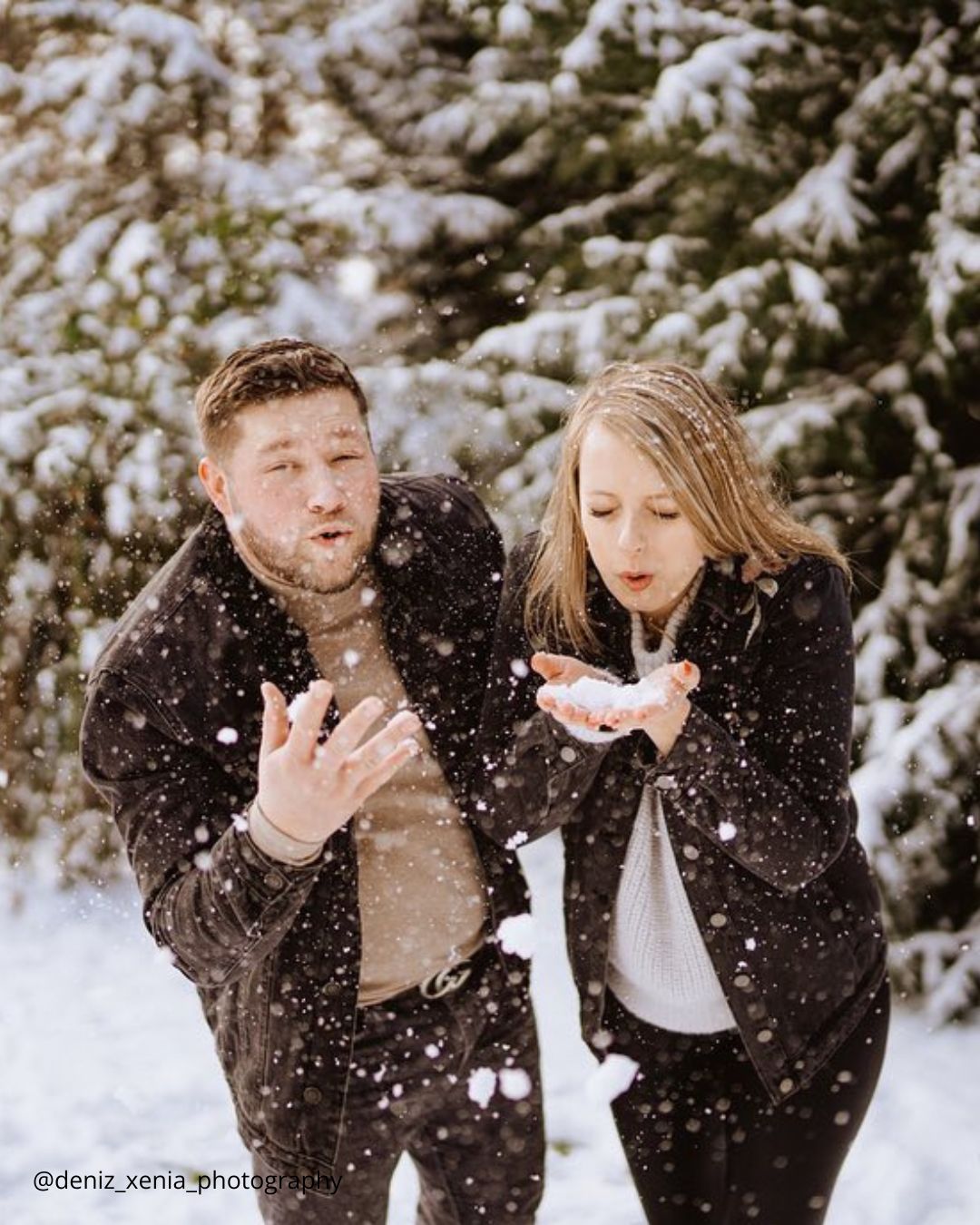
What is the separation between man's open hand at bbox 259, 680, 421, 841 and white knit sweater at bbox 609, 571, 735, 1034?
449 millimetres

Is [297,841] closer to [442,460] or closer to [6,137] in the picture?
[442,460]

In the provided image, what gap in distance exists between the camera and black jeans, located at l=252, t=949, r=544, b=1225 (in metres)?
2.14

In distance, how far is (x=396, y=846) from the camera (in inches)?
82.7

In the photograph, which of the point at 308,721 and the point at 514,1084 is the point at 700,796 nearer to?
the point at 308,721

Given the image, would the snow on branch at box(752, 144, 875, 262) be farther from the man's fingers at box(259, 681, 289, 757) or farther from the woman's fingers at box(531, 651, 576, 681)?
the man's fingers at box(259, 681, 289, 757)

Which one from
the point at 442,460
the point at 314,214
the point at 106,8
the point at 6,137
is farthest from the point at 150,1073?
the point at 106,8

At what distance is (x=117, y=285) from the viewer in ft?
16.2

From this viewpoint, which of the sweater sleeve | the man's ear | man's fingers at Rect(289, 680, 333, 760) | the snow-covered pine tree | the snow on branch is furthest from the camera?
the snow on branch

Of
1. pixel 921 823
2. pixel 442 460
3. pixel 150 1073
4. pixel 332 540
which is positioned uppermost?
pixel 332 540

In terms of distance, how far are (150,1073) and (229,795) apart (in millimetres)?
2542

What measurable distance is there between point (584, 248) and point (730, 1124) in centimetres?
335

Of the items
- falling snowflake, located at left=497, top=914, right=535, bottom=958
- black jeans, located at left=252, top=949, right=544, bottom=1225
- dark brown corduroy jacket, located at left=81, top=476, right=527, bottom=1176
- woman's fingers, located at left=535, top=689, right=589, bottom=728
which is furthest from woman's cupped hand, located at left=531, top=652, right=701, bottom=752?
black jeans, located at left=252, top=949, right=544, bottom=1225

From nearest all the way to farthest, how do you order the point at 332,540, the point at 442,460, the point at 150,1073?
the point at 332,540 → the point at 150,1073 → the point at 442,460

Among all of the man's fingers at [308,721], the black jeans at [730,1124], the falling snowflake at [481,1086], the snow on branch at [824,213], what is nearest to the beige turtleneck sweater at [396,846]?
the falling snowflake at [481,1086]
